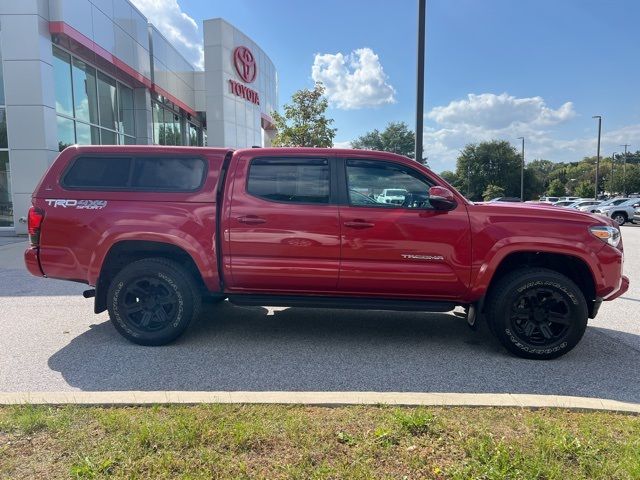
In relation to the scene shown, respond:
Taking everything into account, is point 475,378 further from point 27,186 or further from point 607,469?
point 27,186

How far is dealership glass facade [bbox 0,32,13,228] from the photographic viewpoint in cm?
1423

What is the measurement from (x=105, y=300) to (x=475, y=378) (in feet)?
12.0

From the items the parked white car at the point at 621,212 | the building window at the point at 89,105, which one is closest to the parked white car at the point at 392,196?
the building window at the point at 89,105

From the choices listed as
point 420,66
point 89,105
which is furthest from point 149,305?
point 89,105

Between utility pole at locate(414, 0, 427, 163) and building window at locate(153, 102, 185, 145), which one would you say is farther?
building window at locate(153, 102, 185, 145)

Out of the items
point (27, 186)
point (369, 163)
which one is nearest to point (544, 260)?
point (369, 163)

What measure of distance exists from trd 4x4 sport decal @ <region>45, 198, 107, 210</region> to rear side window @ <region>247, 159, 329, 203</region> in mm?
1469

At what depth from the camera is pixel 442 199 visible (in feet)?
13.5

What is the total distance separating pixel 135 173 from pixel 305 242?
1.87 m

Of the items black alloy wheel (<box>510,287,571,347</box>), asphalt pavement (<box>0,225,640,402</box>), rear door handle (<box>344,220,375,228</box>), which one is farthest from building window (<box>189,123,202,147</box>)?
black alloy wheel (<box>510,287,571,347</box>)

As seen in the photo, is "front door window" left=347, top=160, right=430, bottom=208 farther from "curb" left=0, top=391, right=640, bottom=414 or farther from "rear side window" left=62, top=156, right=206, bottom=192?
"curb" left=0, top=391, right=640, bottom=414

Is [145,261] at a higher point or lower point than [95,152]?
lower

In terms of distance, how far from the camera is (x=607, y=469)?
7.92ft

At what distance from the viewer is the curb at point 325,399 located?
10.2ft
